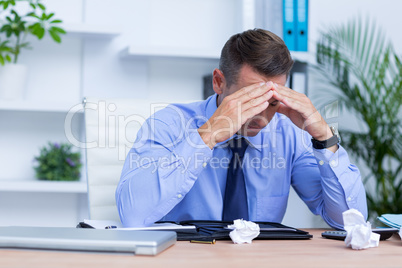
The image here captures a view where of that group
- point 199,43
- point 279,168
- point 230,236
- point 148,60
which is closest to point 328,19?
point 199,43

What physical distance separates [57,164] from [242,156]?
3.99 feet

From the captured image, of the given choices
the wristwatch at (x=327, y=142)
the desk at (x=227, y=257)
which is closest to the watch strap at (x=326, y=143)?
the wristwatch at (x=327, y=142)

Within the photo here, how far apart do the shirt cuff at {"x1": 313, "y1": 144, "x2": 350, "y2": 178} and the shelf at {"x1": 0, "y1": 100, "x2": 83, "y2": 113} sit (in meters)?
1.32

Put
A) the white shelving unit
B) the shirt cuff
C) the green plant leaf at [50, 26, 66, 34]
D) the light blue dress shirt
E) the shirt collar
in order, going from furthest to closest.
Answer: the white shelving unit → the green plant leaf at [50, 26, 66, 34] → the shirt collar → the shirt cuff → the light blue dress shirt

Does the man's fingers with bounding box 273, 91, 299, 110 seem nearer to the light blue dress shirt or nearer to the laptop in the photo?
the light blue dress shirt

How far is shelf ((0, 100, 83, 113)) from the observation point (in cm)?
236

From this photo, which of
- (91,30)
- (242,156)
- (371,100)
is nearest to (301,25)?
(371,100)

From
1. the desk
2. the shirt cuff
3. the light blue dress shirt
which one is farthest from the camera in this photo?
the shirt cuff

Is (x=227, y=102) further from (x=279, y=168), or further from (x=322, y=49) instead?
(x=322, y=49)

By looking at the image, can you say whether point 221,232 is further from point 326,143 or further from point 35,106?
point 35,106

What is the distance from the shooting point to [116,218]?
1623 mm

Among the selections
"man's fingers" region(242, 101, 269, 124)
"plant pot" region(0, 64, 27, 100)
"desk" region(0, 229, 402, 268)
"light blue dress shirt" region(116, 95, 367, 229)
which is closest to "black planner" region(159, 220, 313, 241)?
"desk" region(0, 229, 402, 268)

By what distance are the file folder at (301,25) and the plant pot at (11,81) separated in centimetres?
131

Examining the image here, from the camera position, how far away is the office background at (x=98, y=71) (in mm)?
2590
